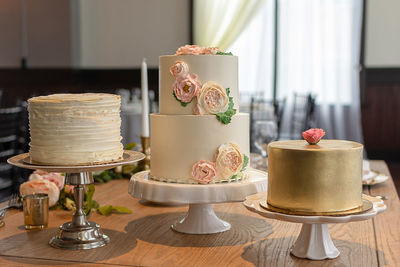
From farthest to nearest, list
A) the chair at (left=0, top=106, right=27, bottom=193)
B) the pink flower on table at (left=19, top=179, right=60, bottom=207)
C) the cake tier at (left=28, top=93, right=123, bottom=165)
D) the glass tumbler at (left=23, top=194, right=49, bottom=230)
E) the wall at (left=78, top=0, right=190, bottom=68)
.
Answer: the wall at (left=78, top=0, right=190, bottom=68)
the chair at (left=0, top=106, right=27, bottom=193)
the pink flower on table at (left=19, top=179, right=60, bottom=207)
the glass tumbler at (left=23, top=194, right=49, bottom=230)
the cake tier at (left=28, top=93, right=123, bottom=165)

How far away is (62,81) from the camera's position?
7.87 metres

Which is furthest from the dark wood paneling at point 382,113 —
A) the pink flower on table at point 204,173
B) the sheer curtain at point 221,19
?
the pink flower on table at point 204,173

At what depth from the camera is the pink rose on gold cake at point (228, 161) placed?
1500mm

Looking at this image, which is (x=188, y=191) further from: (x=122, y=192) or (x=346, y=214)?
(x=122, y=192)

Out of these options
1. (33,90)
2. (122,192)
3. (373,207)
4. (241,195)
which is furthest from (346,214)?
(33,90)

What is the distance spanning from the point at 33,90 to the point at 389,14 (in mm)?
5056

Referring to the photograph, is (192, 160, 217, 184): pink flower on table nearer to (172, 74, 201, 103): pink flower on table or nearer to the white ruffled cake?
the white ruffled cake

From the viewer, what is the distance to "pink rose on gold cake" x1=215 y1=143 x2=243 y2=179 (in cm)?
150

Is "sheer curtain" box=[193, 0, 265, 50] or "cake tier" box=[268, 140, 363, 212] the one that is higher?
"sheer curtain" box=[193, 0, 265, 50]

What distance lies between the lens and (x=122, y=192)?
2107 millimetres

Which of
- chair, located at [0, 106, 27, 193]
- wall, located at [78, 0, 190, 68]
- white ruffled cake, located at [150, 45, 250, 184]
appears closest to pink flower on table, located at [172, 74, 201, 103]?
white ruffled cake, located at [150, 45, 250, 184]

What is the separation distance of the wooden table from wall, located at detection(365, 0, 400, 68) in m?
5.87

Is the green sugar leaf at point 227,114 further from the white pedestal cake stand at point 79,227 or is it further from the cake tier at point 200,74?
the white pedestal cake stand at point 79,227

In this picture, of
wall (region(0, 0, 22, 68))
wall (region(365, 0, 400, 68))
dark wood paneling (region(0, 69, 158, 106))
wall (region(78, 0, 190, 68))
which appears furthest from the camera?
wall (region(78, 0, 190, 68))
